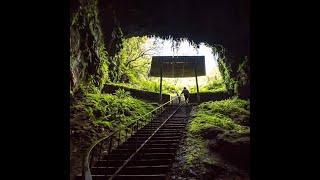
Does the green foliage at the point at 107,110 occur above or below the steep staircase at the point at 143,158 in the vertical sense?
above

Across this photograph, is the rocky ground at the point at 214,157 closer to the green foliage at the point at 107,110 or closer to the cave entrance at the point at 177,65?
the green foliage at the point at 107,110

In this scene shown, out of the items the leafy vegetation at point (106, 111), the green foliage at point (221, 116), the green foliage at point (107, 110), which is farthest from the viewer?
the green foliage at point (221, 116)

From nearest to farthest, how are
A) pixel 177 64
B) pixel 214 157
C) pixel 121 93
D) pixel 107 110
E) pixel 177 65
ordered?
pixel 214 157 → pixel 107 110 → pixel 121 93 → pixel 177 64 → pixel 177 65

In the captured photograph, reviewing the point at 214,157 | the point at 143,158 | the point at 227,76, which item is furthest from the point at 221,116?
the point at 143,158

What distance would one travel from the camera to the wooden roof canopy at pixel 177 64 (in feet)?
85.4

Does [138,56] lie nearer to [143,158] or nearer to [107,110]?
[107,110]

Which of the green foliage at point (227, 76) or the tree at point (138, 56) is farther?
the tree at point (138, 56)

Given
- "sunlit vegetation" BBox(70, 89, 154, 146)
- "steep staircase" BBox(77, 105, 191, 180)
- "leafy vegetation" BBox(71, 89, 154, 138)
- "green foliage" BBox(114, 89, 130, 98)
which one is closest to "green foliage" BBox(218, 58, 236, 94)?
"green foliage" BBox(114, 89, 130, 98)

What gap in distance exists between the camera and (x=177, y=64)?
26578mm

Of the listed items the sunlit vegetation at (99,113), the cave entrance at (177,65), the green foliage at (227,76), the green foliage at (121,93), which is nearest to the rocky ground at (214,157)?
the sunlit vegetation at (99,113)
